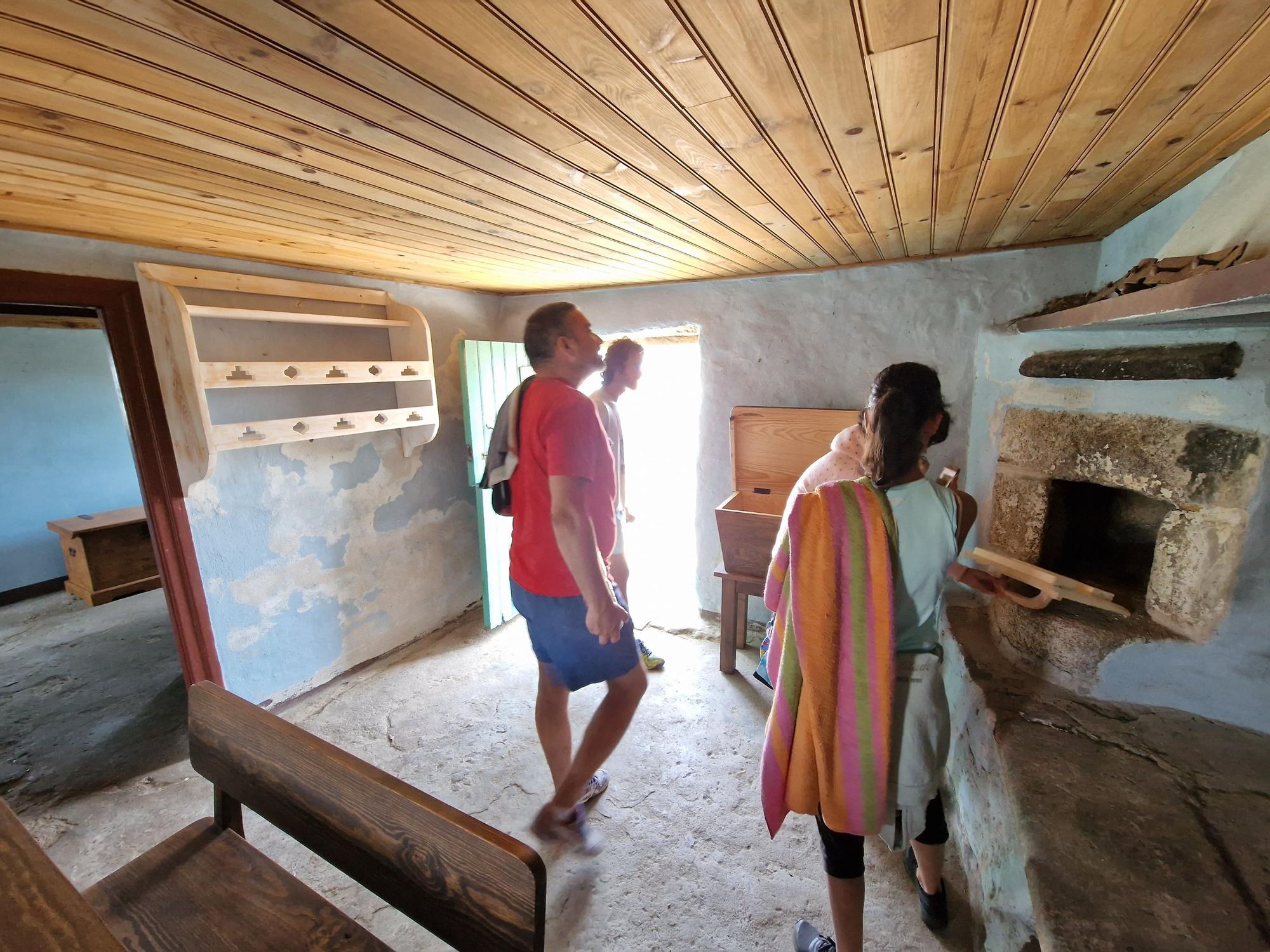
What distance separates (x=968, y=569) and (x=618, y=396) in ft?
5.17

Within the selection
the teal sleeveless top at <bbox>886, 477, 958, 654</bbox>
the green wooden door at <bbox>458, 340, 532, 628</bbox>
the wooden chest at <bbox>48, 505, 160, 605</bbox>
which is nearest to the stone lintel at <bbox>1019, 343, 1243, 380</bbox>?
the teal sleeveless top at <bbox>886, 477, 958, 654</bbox>

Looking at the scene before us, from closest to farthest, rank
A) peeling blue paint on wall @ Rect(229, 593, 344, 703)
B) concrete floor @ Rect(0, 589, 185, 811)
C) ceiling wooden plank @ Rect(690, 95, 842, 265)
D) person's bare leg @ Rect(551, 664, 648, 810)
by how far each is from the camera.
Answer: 1. ceiling wooden plank @ Rect(690, 95, 842, 265)
2. person's bare leg @ Rect(551, 664, 648, 810)
3. concrete floor @ Rect(0, 589, 185, 811)
4. peeling blue paint on wall @ Rect(229, 593, 344, 703)

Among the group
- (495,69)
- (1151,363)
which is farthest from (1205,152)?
(495,69)

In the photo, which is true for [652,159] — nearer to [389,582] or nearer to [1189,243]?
[1189,243]

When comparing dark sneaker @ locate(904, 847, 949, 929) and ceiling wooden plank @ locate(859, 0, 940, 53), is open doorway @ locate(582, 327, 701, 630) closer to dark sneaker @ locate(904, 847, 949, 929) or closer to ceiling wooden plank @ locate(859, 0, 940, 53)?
dark sneaker @ locate(904, 847, 949, 929)

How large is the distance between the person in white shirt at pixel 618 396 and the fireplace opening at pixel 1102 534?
1596 millimetres

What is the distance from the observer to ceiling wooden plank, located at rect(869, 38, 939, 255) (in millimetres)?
679

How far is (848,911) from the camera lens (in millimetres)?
1158

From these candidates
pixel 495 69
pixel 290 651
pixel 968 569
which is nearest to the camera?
pixel 495 69

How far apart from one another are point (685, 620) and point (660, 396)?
2357 millimetres

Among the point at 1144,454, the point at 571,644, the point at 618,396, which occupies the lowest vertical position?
the point at 571,644

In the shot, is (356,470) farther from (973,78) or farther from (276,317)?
(973,78)

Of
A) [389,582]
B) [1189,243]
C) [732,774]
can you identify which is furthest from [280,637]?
[1189,243]

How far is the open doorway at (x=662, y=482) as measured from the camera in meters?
3.41
